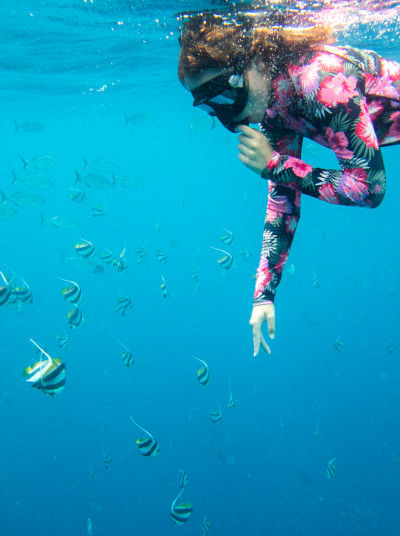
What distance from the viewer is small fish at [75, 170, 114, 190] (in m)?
11.1

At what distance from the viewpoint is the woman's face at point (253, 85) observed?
2359mm

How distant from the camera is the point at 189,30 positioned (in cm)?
272

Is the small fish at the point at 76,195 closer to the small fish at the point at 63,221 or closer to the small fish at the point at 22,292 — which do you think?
the small fish at the point at 63,221

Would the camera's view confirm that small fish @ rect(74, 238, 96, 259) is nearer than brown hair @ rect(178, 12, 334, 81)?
No

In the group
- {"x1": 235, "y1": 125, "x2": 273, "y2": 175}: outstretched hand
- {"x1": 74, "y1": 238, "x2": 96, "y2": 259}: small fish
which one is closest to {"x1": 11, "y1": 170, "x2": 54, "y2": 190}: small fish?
{"x1": 74, "y1": 238, "x2": 96, "y2": 259}: small fish

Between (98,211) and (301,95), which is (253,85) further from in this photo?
(98,211)

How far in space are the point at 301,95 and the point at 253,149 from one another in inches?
16.5

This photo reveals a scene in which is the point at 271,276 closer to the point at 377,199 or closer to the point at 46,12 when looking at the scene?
the point at 377,199

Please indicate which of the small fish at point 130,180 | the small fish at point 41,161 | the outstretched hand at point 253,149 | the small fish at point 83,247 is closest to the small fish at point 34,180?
the small fish at point 41,161

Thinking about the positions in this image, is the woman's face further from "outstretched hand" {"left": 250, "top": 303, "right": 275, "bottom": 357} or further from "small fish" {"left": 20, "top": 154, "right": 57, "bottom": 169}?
"small fish" {"left": 20, "top": 154, "right": 57, "bottom": 169}

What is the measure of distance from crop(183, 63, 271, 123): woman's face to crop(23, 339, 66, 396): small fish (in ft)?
10.1

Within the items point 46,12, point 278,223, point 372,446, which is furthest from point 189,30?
point 372,446

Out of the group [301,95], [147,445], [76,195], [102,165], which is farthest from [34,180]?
[301,95]

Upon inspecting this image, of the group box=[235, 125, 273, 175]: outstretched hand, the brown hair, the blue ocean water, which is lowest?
the blue ocean water
